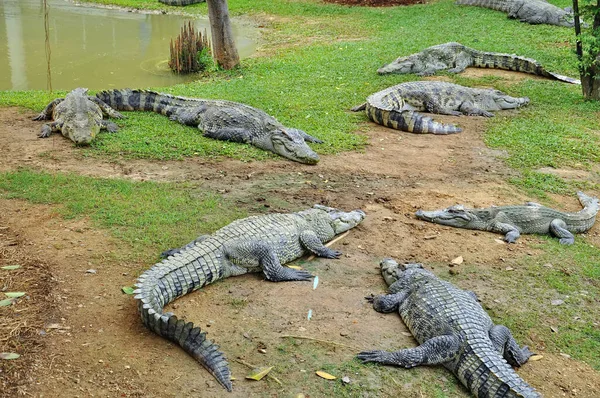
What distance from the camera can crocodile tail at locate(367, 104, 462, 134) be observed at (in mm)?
9844

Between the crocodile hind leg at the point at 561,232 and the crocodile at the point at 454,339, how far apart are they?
197 centimetres

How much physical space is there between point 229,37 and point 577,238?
9.13 m

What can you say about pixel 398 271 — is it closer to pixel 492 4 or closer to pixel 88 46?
pixel 88 46

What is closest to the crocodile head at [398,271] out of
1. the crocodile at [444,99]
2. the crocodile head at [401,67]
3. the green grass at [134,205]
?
the green grass at [134,205]

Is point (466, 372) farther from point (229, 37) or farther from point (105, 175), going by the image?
point (229, 37)

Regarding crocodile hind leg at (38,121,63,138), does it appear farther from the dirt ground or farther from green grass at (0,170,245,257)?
green grass at (0,170,245,257)

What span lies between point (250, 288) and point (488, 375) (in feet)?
6.78

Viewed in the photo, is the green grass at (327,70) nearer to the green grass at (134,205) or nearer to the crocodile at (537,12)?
the crocodile at (537,12)

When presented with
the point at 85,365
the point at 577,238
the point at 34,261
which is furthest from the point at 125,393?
the point at 577,238

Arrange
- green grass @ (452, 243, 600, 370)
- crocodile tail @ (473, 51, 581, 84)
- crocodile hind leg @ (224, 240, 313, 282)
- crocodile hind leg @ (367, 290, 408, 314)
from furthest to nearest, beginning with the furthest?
crocodile tail @ (473, 51, 581, 84)
crocodile hind leg @ (224, 240, 313, 282)
crocodile hind leg @ (367, 290, 408, 314)
green grass @ (452, 243, 600, 370)

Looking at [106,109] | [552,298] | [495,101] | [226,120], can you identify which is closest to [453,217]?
[552,298]

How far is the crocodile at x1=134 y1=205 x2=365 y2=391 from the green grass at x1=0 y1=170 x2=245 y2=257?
66 centimetres

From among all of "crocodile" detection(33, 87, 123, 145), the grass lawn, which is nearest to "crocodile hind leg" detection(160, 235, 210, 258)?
the grass lawn

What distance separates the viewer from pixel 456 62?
13.8 meters
